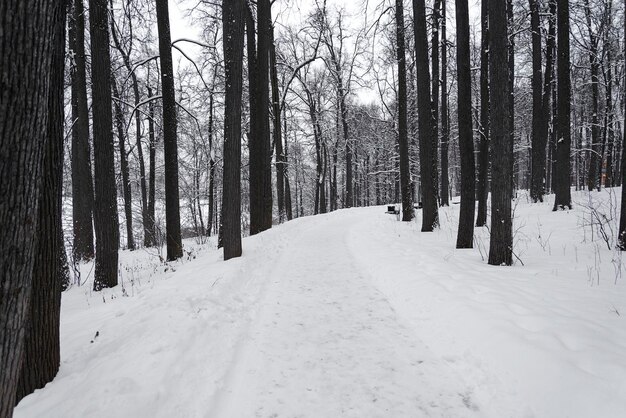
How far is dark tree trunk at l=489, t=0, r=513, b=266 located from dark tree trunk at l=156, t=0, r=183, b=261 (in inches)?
327

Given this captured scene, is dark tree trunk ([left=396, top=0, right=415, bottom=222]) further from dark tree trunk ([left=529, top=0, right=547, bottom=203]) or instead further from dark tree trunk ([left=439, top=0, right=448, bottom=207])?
dark tree trunk ([left=529, top=0, right=547, bottom=203])

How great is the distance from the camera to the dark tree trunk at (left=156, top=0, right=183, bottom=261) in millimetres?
9484

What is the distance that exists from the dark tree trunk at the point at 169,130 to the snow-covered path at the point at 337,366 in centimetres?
582

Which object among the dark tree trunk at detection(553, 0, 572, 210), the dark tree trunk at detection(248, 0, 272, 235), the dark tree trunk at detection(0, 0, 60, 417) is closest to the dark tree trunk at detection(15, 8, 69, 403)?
the dark tree trunk at detection(0, 0, 60, 417)

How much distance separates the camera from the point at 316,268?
7.53 m

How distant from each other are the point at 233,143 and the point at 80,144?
5.17 metres

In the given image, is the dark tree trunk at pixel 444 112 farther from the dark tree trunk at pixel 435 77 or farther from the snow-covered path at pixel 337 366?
the snow-covered path at pixel 337 366

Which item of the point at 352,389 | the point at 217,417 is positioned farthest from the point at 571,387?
the point at 217,417

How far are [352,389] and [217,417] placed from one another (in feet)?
3.96

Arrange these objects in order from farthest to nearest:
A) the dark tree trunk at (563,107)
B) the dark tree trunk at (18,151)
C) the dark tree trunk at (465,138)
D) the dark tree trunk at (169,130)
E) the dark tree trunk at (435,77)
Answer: the dark tree trunk at (563,107) → the dark tree trunk at (435,77) → the dark tree trunk at (169,130) → the dark tree trunk at (465,138) → the dark tree trunk at (18,151)

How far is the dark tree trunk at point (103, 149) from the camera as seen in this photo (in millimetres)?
6781

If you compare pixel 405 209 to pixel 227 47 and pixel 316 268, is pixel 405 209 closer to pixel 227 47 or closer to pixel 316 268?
pixel 316 268

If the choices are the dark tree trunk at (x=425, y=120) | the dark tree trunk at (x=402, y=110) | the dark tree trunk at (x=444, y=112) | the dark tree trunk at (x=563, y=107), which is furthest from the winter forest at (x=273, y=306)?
the dark tree trunk at (x=444, y=112)

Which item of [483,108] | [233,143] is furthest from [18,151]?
[483,108]
